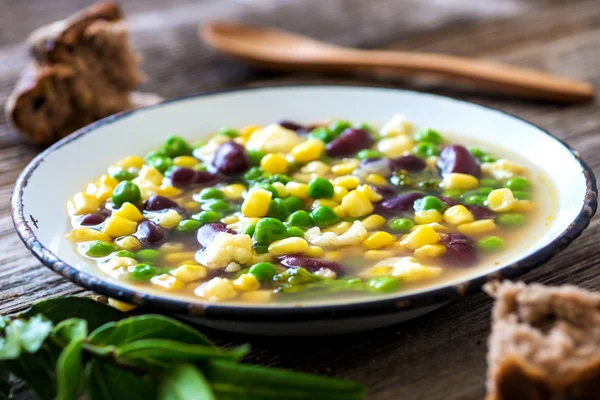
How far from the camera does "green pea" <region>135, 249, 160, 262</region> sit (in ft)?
6.20

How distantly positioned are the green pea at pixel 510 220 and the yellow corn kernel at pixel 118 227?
0.99 meters

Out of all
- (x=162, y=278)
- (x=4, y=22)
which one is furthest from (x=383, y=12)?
(x=162, y=278)

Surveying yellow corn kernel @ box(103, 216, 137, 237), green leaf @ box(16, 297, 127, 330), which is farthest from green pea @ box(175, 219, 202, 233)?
green leaf @ box(16, 297, 127, 330)

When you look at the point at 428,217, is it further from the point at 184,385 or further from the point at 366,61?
the point at 366,61

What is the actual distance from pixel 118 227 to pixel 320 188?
0.57 metres

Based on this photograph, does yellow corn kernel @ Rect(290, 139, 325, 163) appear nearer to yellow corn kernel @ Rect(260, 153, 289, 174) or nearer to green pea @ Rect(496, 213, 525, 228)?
yellow corn kernel @ Rect(260, 153, 289, 174)

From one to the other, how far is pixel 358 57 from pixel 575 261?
178 centimetres

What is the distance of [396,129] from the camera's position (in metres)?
2.66

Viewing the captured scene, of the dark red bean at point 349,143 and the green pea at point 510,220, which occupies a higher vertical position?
the dark red bean at point 349,143

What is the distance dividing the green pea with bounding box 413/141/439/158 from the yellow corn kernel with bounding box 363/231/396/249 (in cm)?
62

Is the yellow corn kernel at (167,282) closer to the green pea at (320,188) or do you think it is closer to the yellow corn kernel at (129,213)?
the yellow corn kernel at (129,213)

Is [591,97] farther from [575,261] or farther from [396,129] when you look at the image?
[575,261]

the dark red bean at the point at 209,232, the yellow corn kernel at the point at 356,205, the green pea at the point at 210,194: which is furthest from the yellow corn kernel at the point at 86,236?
the yellow corn kernel at the point at 356,205

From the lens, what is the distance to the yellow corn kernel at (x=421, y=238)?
1.90 meters
